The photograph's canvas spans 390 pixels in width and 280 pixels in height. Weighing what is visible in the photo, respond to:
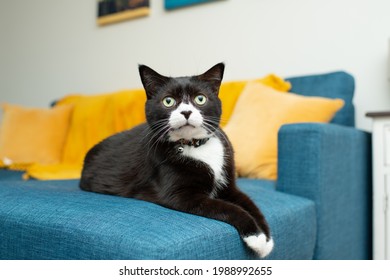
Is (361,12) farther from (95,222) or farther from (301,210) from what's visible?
(95,222)

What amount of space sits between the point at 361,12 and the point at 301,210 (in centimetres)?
125

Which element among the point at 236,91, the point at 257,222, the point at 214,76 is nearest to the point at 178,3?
the point at 236,91

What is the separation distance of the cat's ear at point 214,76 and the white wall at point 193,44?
121 cm

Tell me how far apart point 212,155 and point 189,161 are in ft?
0.23

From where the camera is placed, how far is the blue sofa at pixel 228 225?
770 millimetres

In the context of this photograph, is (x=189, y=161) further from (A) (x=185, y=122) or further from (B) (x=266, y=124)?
(B) (x=266, y=124)

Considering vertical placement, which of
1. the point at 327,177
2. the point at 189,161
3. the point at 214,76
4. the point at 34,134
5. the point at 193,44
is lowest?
the point at 34,134

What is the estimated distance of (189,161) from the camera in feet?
3.22

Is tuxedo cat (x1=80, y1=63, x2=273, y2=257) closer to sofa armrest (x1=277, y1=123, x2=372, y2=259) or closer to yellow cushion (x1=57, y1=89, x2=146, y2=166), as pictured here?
sofa armrest (x1=277, y1=123, x2=372, y2=259)

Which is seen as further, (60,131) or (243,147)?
(60,131)

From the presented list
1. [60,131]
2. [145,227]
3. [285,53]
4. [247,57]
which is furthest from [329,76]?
[60,131]

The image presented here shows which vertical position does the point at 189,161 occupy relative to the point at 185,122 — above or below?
below

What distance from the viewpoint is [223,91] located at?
1932mm

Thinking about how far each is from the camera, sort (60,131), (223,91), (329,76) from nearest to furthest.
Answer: (329,76) < (223,91) < (60,131)
